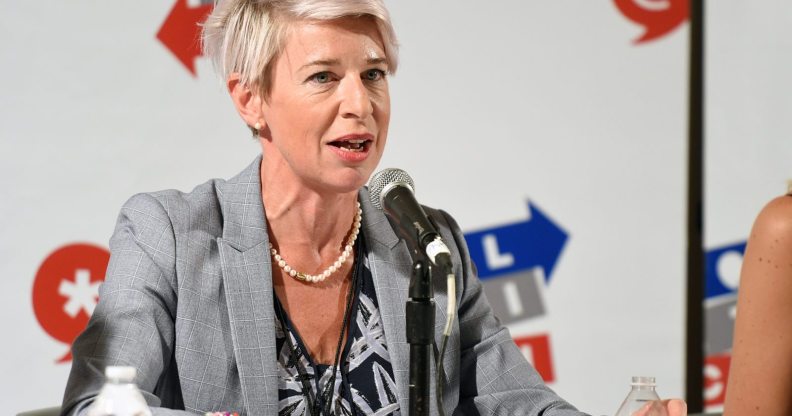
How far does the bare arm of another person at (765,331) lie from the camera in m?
1.72

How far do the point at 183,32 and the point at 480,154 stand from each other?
1.11 metres

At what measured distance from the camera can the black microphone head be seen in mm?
1669

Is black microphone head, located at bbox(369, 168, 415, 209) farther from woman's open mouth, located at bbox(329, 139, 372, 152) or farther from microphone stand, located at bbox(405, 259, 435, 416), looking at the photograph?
woman's open mouth, located at bbox(329, 139, 372, 152)

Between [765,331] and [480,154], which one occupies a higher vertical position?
[480,154]

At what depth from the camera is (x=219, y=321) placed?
1.95 m

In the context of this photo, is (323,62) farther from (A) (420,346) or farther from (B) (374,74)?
(A) (420,346)

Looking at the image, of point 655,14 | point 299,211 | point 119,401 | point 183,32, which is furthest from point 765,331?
point 655,14

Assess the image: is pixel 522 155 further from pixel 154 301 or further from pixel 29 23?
pixel 154 301

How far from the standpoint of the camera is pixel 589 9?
371 cm

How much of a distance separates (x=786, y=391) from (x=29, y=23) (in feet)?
7.30

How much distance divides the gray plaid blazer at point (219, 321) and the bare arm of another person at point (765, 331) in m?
0.37

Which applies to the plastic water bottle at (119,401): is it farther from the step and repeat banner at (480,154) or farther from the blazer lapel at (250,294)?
the step and repeat banner at (480,154)

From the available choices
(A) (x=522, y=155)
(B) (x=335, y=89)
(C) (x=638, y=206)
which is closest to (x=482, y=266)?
(A) (x=522, y=155)

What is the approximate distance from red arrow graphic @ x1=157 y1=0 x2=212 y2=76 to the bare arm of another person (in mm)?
1859
